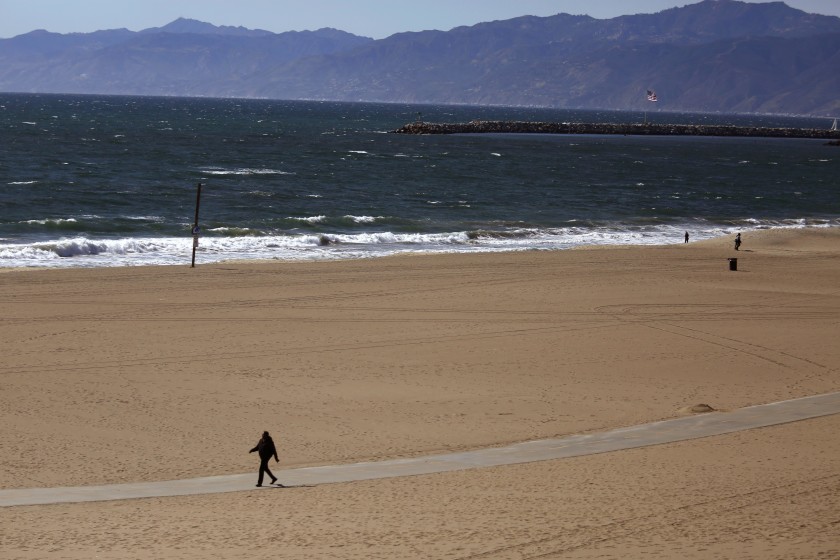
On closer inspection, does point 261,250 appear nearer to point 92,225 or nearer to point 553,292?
point 92,225

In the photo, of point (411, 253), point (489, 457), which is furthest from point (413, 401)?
point (411, 253)

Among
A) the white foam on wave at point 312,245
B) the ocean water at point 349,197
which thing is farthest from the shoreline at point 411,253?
the ocean water at point 349,197

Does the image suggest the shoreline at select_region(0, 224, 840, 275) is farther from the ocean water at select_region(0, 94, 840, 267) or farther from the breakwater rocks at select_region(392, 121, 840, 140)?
the breakwater rocks at select_region(392, 121, 840, 140)

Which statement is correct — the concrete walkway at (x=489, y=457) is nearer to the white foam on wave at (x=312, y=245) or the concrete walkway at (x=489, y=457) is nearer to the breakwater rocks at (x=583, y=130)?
the white foam on wave at (x=312, y=245)

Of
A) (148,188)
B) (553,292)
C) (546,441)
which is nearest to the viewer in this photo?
(546,441)

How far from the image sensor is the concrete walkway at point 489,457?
12.8 m

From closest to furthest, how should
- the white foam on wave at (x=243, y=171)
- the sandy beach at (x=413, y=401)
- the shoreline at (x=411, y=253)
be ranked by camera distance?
1. the sandy beach at (x=413, y=401)
2. the shoreline at (x=411, y=253)
3. the white foam on wave at (x=243, y=171)

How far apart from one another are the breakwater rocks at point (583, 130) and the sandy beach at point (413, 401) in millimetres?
96142

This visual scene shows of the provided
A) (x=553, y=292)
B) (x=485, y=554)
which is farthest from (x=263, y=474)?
(x=553, y=292)

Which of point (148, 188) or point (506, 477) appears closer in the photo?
point (506, 477)

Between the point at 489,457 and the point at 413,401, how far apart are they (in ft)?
9.37

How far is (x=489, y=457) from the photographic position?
573 inches

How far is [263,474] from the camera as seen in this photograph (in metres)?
13.2

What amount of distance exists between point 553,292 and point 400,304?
4.33 m
